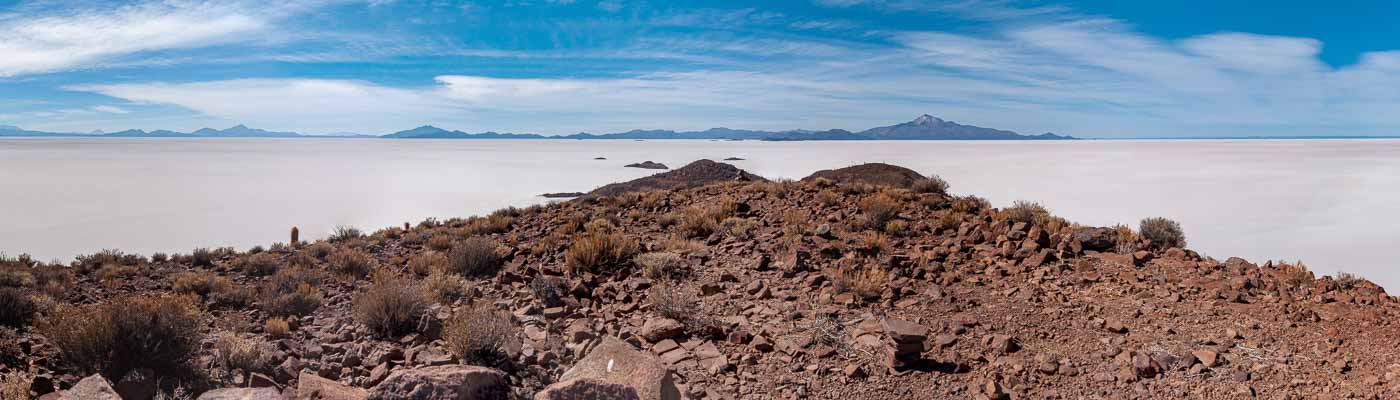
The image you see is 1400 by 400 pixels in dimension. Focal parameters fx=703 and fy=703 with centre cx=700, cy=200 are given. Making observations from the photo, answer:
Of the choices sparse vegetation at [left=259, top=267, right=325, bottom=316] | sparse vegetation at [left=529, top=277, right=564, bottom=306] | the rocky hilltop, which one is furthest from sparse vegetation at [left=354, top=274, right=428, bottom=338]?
sparse vegetation at [left=259, top=267, right=325, bottom=316]

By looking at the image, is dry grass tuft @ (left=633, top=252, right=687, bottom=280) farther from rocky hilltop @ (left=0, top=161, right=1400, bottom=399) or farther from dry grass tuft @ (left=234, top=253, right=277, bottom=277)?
dry grass tuft @ (left=234, top=253, right=277, bottom=277)

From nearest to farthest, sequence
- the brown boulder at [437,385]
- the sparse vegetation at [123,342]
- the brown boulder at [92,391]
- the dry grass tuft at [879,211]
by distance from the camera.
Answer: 1. the brown boulder at [437,385]
2. the brown boulder at [92,391]
3. the sparse vegetation at [123,342]
4. the dry grass tuft at [879,211]

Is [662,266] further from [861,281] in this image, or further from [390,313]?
[390,313]

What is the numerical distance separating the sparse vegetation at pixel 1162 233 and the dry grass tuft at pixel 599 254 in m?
6.96

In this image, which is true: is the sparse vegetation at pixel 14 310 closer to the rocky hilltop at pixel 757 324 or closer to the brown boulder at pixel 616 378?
the rocky hilltop at pixel 757 324

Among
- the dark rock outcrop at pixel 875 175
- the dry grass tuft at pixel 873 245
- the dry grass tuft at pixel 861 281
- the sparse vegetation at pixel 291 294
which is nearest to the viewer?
the dry grass tuft at pixel 861 281

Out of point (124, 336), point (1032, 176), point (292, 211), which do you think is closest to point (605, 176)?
point (292, 211)

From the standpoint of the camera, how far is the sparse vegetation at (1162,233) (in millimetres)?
9419

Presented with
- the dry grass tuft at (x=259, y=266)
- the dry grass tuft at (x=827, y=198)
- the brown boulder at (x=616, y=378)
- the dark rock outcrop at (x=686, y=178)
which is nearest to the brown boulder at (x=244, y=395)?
the brown boulder at (x=616, y=378)

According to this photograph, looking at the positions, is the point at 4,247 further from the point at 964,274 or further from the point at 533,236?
the point at 964,274

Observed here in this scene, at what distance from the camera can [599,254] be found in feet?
31.6

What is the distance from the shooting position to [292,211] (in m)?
37.0

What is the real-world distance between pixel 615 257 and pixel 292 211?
34.1 m

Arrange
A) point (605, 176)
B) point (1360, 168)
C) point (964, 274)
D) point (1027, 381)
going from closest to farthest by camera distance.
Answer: point (1027, 381)
point (964, 274)
point (1360, 168)
point (605, 176)
